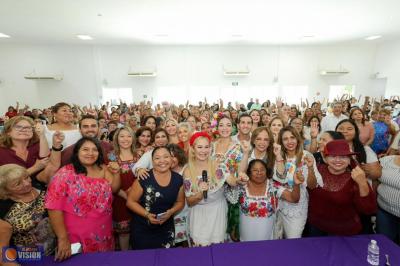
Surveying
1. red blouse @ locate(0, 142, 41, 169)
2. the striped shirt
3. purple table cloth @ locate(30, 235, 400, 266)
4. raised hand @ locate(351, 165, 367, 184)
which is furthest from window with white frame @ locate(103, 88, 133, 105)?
raised hand @ locate(351, 165, 367, 184)

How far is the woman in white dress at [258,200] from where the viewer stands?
221 centimetres

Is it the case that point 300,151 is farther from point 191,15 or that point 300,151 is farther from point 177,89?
point 177,89

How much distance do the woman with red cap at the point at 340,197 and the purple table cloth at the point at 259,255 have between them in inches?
7.1

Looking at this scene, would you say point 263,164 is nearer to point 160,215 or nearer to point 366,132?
point 160,215

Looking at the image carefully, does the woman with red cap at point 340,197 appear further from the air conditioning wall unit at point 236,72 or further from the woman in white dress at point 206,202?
the air conditioning wall unit at point 236,72

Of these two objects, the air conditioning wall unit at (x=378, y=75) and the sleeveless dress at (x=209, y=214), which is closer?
the sleeveless dress at (x=209, y=214)

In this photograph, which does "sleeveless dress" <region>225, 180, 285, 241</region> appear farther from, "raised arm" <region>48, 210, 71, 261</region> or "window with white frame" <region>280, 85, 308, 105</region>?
"window with white frame" <region>280, 85, 308, 105</region>

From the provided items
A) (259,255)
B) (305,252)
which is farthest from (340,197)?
(259,255)

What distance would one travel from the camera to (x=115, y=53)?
11391 mm

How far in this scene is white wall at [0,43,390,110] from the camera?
36.4 ft

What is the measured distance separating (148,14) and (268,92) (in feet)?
26.7

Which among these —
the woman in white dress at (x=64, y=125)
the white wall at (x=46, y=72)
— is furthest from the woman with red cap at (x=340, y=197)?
the white wall at (x=46, y=72)

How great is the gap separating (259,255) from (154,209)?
1.02 m

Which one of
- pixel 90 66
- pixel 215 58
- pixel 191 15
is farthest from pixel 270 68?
pixel 90 66
